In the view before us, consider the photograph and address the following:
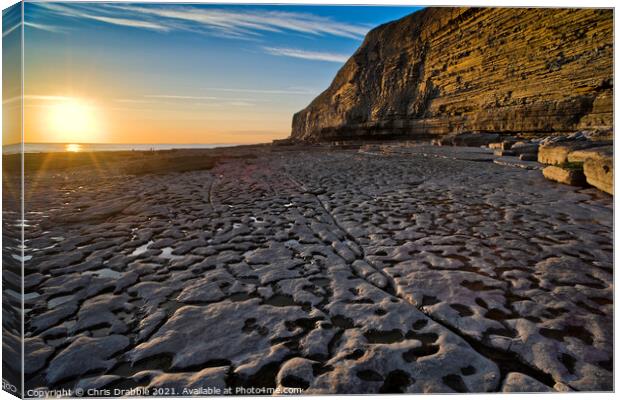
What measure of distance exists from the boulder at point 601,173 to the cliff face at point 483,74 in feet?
18.9

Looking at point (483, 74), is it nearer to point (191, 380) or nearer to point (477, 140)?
point (477, 140)

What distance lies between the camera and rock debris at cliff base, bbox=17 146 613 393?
2.05 m

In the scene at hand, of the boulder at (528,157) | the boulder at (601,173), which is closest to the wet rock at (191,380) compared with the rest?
the boulder at (601,173)

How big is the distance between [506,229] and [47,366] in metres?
5.48

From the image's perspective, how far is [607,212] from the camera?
17.8ft

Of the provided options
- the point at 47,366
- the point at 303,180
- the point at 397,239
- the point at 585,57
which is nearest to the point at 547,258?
the point at 397,239

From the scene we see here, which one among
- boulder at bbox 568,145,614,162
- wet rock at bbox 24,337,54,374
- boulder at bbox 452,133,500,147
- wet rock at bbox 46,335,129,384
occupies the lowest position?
wet rock at bbox 24,337,54,374

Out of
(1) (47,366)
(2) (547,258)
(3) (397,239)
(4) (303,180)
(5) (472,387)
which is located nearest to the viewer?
(5) (472,387)

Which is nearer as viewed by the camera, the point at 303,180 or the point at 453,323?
the point at 453,323

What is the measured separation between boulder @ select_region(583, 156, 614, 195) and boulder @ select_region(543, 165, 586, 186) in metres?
0.17

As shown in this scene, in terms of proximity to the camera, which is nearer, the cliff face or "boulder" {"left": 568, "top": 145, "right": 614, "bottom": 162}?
"boulder" {"left": 568, "top": 145, "right": 614, "bottom": 162}

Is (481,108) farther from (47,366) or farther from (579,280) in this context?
(47,366)

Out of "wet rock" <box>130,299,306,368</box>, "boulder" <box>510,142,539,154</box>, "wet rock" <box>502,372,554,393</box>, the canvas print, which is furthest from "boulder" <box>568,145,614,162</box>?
"wet rock" <box>130,299,306,368</box>

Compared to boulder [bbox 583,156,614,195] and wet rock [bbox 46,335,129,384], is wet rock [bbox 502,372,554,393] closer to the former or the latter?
wet rock [bbox 46,335,129,384]
